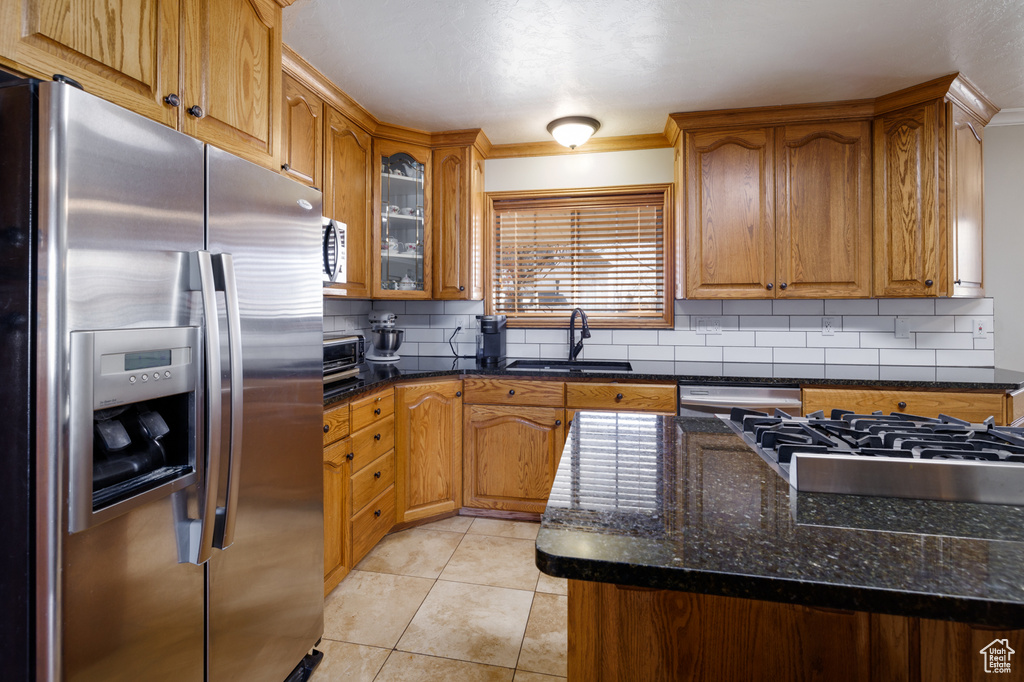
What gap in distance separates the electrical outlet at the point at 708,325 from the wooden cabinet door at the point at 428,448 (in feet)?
5.03

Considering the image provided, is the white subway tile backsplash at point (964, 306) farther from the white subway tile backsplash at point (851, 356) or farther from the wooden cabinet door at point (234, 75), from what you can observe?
the wooden cabinet door at point (234, 75)

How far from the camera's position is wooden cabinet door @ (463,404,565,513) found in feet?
9.27

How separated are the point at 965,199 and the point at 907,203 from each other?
0.31 metres

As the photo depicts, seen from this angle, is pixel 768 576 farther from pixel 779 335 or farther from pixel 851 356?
pixel 851 356

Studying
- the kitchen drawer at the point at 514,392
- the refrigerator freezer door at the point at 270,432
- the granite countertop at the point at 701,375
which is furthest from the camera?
the kitchen drawer at the point at 514,392

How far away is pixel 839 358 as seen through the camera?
9.96 ft

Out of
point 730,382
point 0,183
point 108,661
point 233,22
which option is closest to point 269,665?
point 108,661

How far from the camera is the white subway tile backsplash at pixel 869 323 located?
2.97 metres

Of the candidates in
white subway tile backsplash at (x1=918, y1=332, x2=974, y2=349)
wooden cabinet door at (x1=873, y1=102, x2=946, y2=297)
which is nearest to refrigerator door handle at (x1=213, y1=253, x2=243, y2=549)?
wooden cabinet door at (x1=873, y1=102, x2=946, y2=297)

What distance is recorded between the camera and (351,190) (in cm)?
280

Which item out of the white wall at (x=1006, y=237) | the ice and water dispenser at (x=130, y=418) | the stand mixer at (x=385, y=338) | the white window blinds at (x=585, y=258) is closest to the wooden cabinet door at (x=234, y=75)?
the ice and water dispenser at (x=130, y=418)

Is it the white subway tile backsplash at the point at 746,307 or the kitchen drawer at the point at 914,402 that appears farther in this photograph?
the white subway tile backsplash at the point at 746,307

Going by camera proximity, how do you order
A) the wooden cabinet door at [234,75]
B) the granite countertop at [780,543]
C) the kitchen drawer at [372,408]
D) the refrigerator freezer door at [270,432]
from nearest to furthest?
the granite countertop at [780,543] → the refrigerator freezer door at [270,432] → the wooden cabinet door at [234,75] → the kitchen drawer at [372,408]

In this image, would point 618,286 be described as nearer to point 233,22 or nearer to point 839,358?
point 839,358
